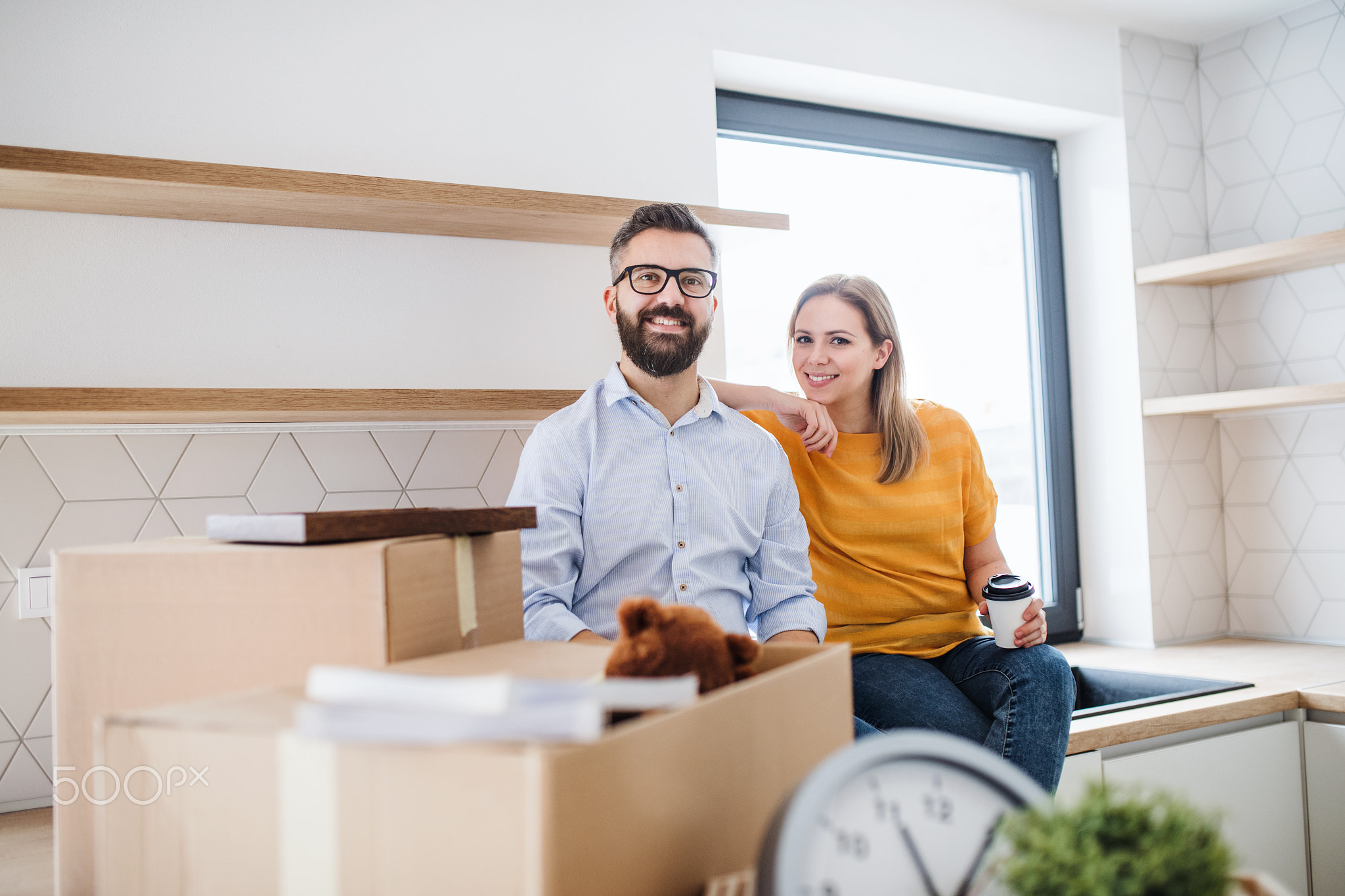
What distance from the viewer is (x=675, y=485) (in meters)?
1.54

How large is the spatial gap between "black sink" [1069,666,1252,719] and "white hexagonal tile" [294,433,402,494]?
141cm

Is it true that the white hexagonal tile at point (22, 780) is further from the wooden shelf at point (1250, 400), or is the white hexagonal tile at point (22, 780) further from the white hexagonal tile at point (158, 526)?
the wooden shelf at point (1250, 400)

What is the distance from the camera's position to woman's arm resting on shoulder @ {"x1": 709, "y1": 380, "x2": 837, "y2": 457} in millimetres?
1727

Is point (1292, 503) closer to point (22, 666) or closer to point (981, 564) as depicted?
point (981, 564)

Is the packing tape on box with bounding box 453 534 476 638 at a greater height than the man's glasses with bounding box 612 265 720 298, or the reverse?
the man's glasses with bounding box 612 265 720 298

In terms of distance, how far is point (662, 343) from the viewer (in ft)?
5.11

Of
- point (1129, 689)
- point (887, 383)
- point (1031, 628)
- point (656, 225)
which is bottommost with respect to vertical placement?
point (1129, 689)

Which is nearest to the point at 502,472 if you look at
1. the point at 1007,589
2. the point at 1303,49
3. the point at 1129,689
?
the point at 1007,589

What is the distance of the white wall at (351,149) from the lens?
1547 millimetres

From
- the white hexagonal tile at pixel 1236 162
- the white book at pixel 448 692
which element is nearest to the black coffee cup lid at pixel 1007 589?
the white book at pixel 448 692

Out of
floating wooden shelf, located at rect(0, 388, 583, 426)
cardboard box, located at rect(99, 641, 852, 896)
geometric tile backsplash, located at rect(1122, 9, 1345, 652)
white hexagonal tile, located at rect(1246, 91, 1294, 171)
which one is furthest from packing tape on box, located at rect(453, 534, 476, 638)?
white hexagonal tile, located at rect(1246, 91, 1294, 171)

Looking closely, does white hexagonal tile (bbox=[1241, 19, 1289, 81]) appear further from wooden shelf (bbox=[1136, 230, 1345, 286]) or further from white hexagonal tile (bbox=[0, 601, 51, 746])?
white hexagonal tile (bbox=[0, 601, 51, 746])

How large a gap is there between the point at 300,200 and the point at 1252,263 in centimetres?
222

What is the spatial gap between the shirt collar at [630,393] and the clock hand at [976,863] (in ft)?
3.63
